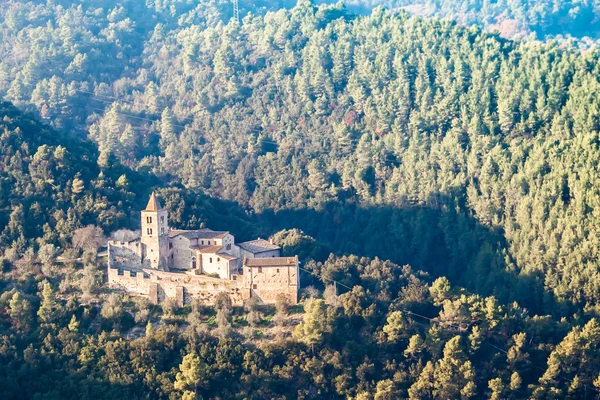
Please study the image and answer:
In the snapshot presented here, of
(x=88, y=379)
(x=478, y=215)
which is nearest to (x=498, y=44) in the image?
(x=478, y=215)

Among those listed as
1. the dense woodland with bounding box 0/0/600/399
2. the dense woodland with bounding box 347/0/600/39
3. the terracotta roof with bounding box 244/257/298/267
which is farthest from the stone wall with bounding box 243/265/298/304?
the dense woodland with bounding box 347/0/600/39

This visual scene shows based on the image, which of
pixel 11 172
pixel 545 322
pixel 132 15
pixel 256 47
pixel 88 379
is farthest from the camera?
pixel 132 15

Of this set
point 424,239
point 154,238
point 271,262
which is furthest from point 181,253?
point 424,239

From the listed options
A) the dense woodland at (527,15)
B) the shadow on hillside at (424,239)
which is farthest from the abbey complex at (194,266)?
the dense woodland at (527,15)

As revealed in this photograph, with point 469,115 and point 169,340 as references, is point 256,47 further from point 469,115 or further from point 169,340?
point 169,340

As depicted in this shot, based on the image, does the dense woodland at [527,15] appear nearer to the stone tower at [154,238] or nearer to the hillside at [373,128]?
the hillside at [373,128]

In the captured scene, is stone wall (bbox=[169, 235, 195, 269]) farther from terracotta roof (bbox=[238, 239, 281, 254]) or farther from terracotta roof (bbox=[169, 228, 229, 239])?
terracotta roof (bbox=[238, 239, 281, 254])

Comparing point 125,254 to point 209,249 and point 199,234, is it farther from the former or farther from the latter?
point 209,249
